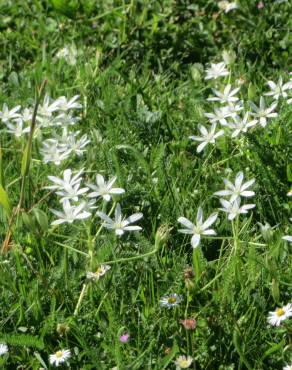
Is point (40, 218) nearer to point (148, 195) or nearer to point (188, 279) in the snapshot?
point (188, 279)

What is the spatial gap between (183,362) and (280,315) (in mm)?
273

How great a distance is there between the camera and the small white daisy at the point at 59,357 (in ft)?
6.36

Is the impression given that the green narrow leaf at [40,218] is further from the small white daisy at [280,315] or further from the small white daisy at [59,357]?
the small white daisy at [280,315]

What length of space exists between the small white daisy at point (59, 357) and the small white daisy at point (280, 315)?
49 centimetres

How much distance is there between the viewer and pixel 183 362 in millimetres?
1865

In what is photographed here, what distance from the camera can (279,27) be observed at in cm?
340

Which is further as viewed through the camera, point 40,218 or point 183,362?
point 40,218

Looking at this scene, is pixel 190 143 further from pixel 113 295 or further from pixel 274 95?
pixel 113 295

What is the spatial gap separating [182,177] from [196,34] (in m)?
1.12

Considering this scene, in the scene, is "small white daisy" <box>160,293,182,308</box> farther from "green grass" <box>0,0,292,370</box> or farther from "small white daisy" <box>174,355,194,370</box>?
"small white daisy" <box>174,355,194,370</box>

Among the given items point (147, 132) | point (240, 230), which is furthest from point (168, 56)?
point (240, 230)

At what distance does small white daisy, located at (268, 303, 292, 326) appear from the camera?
1951 millimetres

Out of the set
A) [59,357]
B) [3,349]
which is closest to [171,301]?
[59,357]

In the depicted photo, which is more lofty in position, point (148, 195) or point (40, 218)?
point (40, 218)
